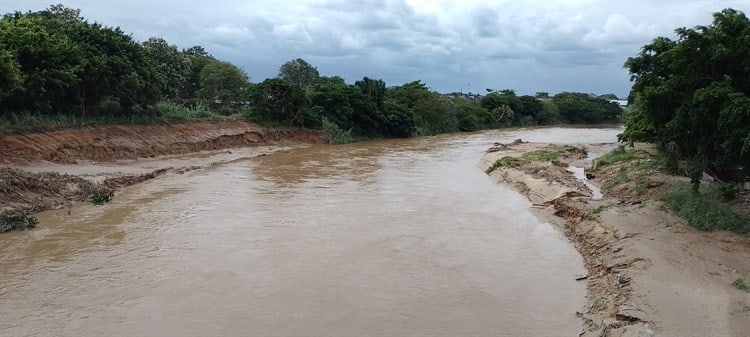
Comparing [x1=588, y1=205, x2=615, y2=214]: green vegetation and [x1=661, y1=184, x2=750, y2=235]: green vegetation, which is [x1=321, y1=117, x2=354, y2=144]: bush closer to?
[x1=588, y1=205, x2=615, y2=214]: green vegetation

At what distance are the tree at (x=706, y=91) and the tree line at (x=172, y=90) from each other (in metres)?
19.5

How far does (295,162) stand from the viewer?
29922 mm

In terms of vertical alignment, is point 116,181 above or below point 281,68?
below

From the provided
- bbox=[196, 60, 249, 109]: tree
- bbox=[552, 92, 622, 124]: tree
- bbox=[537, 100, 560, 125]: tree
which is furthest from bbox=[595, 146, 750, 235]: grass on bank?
bbox=[552, 92, 622, 124]: tree

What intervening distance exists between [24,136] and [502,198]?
18696 millimetres

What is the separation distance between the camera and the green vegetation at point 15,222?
12.6 metres

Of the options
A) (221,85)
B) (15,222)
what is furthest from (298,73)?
(15,222)

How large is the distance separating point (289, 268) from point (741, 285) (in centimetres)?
782

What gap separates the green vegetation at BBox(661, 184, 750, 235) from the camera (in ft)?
37.7

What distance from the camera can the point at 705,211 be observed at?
Answer: 1213cm

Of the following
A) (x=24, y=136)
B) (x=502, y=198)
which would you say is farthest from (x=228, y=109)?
(x=502, y=198)

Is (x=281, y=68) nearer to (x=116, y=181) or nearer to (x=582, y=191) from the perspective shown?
(x=116, y=181)

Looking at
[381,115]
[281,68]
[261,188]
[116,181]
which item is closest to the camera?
[116,181]

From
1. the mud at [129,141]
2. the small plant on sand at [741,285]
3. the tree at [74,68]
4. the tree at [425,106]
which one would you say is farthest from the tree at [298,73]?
the small plant on sand at [741,285]
